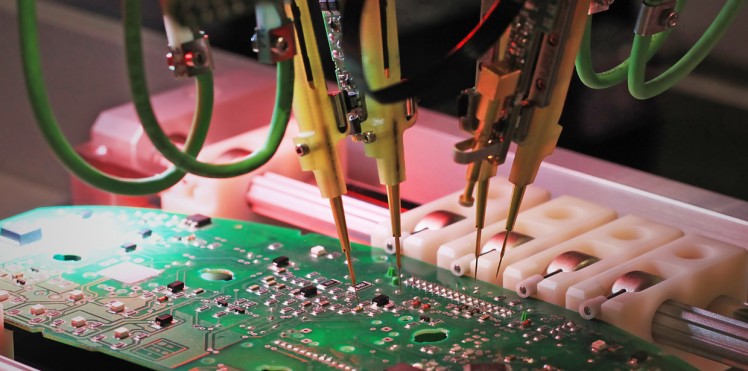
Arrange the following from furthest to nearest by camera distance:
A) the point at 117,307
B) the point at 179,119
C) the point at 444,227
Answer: the point at 179,119 → the point at 444,227 → the point at 117,307

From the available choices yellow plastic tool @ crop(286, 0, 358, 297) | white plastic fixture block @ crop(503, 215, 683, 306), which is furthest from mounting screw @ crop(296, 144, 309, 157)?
white plastic fixture block @ crop(503, 215, 683, 306)

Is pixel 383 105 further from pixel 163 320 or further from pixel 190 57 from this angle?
pixel 163 320

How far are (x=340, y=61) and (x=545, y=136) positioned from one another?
0.82ft

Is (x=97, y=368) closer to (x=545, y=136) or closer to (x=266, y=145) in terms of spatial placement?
(x=266, y=145)

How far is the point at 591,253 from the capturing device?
188 cm

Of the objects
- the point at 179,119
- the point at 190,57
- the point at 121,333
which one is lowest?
the point at 121,333

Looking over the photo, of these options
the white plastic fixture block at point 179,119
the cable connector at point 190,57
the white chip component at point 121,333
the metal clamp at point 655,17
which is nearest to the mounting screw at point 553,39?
the metal clamp at point 655,17

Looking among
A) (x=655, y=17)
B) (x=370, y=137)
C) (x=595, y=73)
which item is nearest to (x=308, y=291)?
(x=370, y=137)

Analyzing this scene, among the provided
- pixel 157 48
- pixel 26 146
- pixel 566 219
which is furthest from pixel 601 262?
pixel 26 146

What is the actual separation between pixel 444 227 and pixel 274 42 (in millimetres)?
707

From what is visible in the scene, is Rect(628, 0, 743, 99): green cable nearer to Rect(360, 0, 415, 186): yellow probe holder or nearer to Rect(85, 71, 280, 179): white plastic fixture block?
Rect(360, 0, 415, 186): yellow probe holder

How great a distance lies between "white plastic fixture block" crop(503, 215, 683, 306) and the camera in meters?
1.74

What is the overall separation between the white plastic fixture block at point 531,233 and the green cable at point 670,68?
0.36m

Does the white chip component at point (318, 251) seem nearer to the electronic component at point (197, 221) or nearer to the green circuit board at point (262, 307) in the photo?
the green circuit board at point (262, 307)
